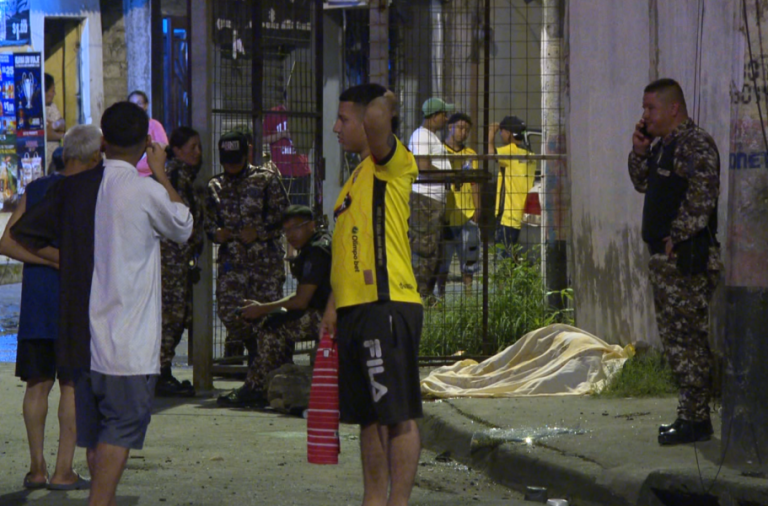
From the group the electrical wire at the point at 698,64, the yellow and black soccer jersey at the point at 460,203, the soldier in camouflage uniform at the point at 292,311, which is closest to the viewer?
the electrical wire at the point at 698,64

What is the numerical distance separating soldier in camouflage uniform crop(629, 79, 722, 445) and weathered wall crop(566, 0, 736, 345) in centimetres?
96

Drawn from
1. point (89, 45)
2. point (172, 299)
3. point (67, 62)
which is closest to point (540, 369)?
point (172, 299)

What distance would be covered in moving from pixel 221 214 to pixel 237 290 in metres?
0.57

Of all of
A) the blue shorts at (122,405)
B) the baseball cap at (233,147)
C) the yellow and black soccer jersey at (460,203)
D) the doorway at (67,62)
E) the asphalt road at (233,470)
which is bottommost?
A: the asphalt road at (233,470)

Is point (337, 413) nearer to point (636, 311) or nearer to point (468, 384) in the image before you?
point (468, 384)

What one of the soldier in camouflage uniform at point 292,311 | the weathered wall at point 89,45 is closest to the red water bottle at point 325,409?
the soldier in camouflage uniform at point 292,311

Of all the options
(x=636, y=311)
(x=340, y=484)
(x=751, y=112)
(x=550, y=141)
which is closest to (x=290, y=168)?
(x=550, y=141)

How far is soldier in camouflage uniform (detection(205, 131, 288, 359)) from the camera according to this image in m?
9.05

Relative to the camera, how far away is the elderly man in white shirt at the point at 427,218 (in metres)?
10.5

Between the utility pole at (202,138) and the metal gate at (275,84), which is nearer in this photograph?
the utility pole at (202,138)

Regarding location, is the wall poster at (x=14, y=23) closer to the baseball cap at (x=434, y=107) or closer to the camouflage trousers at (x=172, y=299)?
the baseball cap at (x=434, y=107)

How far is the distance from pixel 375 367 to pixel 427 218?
20.1 feet

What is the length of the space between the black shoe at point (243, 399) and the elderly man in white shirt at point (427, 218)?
7.11 ft

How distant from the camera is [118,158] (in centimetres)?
490
